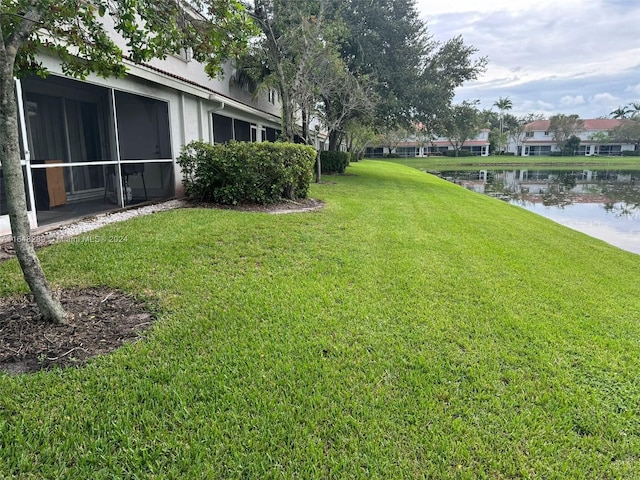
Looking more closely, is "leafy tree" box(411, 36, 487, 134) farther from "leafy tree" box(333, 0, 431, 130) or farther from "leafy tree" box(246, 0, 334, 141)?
"leafy tree" box(246, 0, 334, 141)

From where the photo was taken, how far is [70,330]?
3.25m

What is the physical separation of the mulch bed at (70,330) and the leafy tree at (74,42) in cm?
17

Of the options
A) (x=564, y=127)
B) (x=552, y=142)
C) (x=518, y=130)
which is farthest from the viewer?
(x=518, y=130)

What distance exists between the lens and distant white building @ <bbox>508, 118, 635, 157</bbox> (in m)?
69.3

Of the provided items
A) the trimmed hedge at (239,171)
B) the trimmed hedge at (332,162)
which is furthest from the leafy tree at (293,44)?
the trimmed hedge at (332,162)

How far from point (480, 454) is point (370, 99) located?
16046 millimetres

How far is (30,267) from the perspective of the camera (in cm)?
310

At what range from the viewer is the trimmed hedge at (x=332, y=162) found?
835 inches

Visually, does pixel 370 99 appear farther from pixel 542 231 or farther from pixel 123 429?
pixel 123 429

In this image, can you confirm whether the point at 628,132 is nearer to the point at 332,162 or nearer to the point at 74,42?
the point at 332,162

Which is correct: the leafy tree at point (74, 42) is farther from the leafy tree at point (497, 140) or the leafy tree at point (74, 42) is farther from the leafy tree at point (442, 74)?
the leafy tree at point (497, 140)

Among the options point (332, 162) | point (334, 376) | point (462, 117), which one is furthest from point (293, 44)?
point (334, 376)

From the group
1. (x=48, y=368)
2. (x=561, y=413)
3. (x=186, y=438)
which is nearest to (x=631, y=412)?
(x=561, y=413)

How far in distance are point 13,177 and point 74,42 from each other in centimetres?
172
